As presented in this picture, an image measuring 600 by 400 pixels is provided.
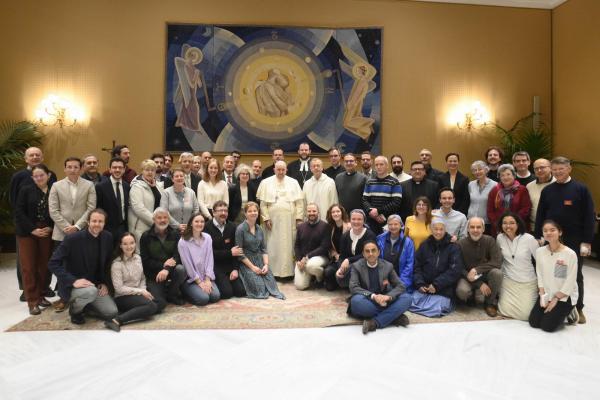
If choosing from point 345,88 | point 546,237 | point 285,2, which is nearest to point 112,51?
point 285,2

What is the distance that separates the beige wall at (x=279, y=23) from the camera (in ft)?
22.9

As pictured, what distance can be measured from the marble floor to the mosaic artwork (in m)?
4.38

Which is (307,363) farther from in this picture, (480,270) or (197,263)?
(480,270)

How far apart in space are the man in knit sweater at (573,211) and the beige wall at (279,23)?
367 cm

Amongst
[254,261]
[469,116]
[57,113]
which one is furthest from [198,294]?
[469,116]

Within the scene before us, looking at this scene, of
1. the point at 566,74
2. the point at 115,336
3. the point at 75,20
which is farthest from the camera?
the point at 566,74

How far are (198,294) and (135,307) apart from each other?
69cm

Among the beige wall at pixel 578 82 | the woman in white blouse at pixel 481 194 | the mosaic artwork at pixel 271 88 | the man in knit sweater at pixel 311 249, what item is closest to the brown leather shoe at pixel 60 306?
the man in knit sweater at pixel 311 249

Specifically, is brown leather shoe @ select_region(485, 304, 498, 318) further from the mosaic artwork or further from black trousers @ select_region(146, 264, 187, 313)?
the mosaic artwork

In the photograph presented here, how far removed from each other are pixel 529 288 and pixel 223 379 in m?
3.09

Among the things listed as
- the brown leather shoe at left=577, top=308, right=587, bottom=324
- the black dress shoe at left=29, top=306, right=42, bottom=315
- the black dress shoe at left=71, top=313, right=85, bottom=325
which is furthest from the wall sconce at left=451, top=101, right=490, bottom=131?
the black dress shoe at left=29, top=306, right=42, bottom=315

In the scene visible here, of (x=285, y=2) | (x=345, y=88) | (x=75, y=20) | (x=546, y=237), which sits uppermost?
(x=285, y=2)

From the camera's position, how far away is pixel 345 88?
24.4 ft

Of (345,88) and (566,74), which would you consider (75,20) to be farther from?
(566,74)
